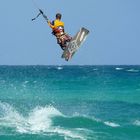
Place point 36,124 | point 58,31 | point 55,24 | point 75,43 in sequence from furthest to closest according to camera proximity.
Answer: point 36,124 → point 75,43 → point 58,31 → point 55,24

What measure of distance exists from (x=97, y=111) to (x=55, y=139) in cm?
1199

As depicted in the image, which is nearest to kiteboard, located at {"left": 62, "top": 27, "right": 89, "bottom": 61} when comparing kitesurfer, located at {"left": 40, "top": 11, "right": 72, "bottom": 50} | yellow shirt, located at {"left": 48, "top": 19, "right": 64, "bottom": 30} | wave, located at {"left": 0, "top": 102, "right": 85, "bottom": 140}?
kitesurfer, located at {"left": 40, "top": 11, "right": 72, "bottom": 50}

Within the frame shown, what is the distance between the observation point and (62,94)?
58.0 meters

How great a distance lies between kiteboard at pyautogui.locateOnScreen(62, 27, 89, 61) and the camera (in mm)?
24797

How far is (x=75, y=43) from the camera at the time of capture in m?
25.2

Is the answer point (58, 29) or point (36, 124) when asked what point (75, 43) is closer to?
point (58, 29)

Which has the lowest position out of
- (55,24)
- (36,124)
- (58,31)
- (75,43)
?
(36,124)

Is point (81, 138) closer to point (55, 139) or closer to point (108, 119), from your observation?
point (55, 139)

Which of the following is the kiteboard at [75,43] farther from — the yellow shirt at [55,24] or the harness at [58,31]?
the yellow shirt at [55,24]

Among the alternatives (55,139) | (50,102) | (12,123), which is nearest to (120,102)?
(50,102)

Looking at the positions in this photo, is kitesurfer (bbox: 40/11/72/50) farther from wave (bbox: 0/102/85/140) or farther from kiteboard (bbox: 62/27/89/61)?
wave (bbox: 0/102/85/140)

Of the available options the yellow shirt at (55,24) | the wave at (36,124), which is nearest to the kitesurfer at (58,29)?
the yellow shirt at (55,24)

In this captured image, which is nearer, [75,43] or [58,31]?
[58,31]

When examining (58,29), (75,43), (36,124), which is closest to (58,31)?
(58,29)
